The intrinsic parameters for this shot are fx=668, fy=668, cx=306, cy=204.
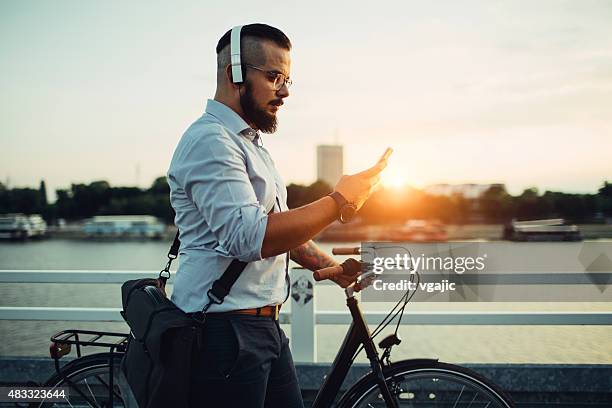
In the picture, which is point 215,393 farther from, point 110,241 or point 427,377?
point 110,241

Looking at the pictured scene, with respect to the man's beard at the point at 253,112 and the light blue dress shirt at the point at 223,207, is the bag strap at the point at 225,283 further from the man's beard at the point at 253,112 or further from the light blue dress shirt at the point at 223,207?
the man's beard at the point at 253,112

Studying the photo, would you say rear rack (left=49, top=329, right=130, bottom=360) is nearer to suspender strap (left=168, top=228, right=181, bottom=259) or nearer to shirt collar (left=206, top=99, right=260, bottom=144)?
suspender strap (left=168, top=228, right=181, bottom=259)

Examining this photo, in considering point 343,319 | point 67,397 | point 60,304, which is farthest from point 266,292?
point 60,304

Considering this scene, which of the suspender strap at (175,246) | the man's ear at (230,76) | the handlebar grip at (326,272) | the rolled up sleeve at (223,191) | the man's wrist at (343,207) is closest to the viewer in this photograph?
the rolled up sleeve at (223,191)

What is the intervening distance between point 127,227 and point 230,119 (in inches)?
3923

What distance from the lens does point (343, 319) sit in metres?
4.94

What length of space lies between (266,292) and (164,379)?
410 millimetres

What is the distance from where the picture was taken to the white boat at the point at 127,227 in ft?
320

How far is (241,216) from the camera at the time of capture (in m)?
1.90

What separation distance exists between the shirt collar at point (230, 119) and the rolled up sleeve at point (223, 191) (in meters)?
0.08

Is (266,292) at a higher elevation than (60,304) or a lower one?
higher

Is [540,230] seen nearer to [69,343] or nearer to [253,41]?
[69,343]

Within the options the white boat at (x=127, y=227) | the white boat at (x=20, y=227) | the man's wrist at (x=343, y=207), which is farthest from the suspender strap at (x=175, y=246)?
the white boat at (x=20, y=227)

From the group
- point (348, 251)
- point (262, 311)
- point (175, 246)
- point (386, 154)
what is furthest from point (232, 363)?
point (386, 154)
